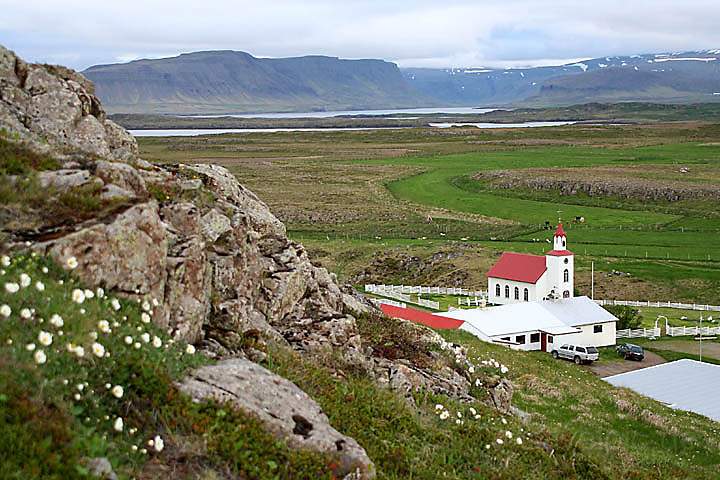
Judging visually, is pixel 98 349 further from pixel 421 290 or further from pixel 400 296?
pixel 421 290

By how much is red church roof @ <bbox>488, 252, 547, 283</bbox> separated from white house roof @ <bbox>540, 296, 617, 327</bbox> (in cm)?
398

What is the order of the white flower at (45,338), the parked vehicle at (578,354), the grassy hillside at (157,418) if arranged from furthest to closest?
the parked vehicle at (578,354) → the white flower at (45,338) → the grassy hillside at (157,418)

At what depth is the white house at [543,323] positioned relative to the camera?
48844 mm

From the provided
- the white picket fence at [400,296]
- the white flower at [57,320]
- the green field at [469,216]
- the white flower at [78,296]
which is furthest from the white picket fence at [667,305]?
the white flower at [57,320]

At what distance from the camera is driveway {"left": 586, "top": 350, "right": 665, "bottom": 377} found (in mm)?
43969

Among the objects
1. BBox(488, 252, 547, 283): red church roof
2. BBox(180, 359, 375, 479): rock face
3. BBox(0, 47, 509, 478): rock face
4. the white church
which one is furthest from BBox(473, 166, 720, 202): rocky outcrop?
BBox(180, 359, 375, 479): rock face

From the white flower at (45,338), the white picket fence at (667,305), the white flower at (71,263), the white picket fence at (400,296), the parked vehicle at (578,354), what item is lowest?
the white picket fence at (667,305)

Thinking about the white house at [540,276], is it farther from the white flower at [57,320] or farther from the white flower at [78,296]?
the white flower at [57,320]

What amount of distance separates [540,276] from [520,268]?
2015 mm

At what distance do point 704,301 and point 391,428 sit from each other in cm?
5942

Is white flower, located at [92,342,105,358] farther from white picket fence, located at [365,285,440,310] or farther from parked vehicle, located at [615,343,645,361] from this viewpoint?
white picket fence, located at [365,285,440,310]

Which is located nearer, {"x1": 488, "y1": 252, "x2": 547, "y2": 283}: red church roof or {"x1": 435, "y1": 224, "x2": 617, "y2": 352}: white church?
{"x1": 435, "y1": 224, "x2": 617, "y2": 352}: white church

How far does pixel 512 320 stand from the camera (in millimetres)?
50531

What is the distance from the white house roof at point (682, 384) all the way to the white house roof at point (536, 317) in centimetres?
1079
